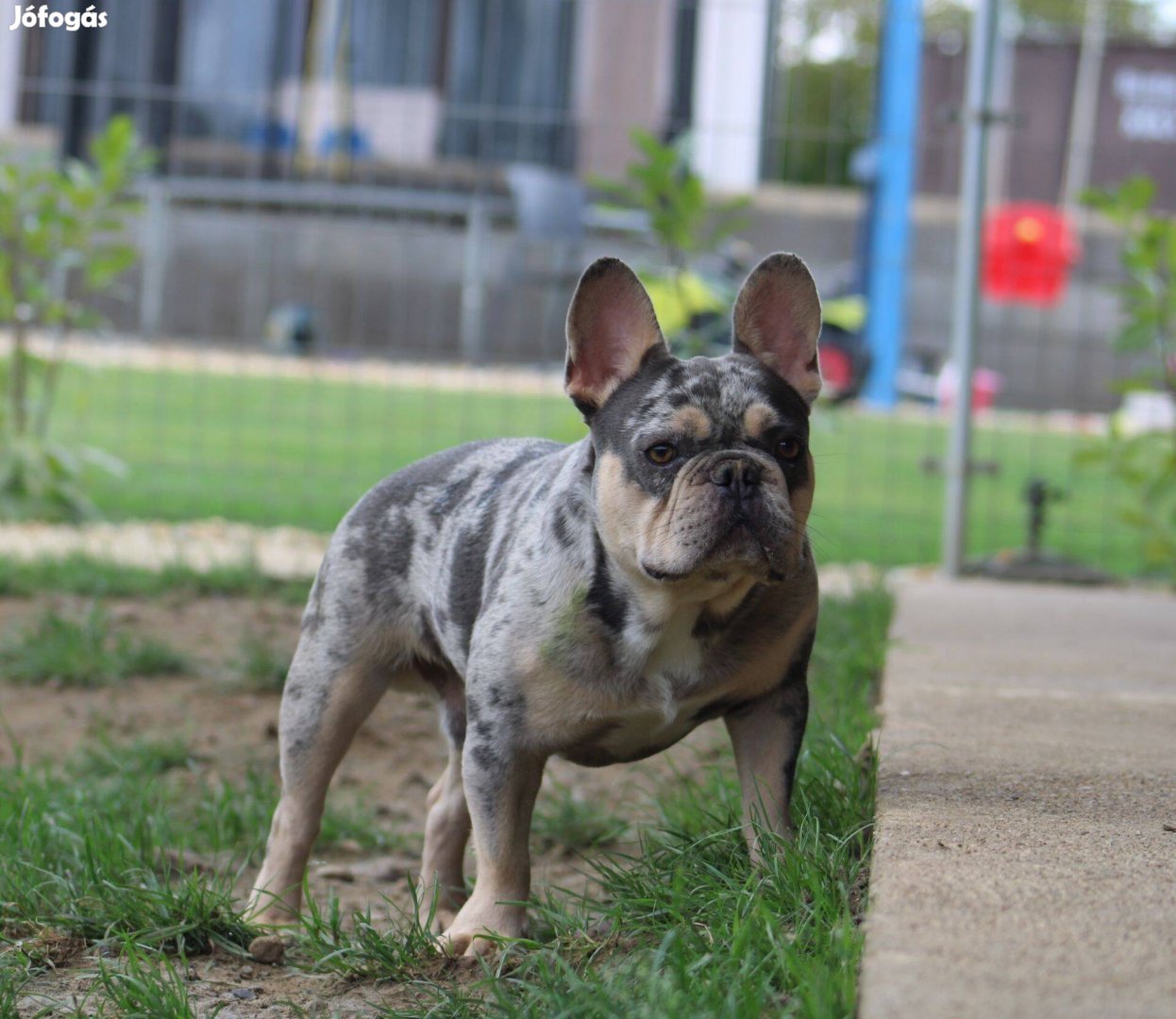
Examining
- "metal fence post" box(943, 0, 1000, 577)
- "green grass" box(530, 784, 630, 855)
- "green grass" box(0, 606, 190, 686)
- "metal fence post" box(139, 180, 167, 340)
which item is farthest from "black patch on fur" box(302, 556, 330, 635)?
"metal fence post" box(139, 180, 167, 340)

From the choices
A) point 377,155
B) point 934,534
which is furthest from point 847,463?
point 377,155

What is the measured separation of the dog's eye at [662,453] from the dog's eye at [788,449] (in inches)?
7.9

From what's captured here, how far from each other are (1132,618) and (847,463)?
13.8 ft

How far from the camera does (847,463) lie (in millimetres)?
10227

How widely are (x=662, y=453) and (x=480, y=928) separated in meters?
0.94

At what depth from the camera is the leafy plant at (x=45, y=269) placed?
736 cm

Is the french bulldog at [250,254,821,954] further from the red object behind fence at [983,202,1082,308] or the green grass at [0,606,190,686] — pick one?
the red object behind fence at [983,202,1082,308]

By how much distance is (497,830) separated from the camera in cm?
305

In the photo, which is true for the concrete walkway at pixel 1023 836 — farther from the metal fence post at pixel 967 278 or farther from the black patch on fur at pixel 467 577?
the metal fence post at pixel 967 278

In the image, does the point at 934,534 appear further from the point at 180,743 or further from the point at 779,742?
the point at 779,742

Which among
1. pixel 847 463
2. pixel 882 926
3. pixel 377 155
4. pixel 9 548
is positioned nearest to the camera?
pixel 882 926

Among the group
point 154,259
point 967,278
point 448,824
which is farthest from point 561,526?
point 154,259

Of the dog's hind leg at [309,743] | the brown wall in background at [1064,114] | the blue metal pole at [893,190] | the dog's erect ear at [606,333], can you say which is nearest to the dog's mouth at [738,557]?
the dog's erect ear at [606,333]

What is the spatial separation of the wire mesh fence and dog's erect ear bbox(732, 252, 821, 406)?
10.1 feet
